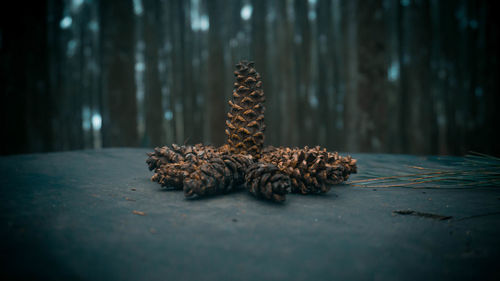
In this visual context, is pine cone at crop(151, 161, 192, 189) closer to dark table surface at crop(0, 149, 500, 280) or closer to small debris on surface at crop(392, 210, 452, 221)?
dark table surface at crop(0, 149, 500, 280)

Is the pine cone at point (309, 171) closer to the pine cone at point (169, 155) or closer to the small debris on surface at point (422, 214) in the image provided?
the small debris on surface at point (422, 214)

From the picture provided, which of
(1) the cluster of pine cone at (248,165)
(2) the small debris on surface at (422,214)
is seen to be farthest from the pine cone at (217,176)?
(2) the small debris on surface at (422,214)

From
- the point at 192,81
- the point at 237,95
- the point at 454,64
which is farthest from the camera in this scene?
the point at 192,81

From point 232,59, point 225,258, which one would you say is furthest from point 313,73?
point 225,258

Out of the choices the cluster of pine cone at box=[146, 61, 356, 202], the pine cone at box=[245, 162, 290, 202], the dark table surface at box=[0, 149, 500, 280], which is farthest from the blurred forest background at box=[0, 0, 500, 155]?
the pine cone at box=[245, 162, 290, 202]

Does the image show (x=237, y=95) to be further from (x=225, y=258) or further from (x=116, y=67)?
(x=116, y=67)

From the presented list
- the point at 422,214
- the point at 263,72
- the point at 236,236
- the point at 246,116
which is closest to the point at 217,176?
the point at 236,236

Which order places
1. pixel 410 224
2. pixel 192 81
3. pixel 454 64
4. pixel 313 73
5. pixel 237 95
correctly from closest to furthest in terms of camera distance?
1. pixel 410 224
2. pixel 237 95
3. pixel 454 64
4. pixel 313 73
5. pixel 192 81
